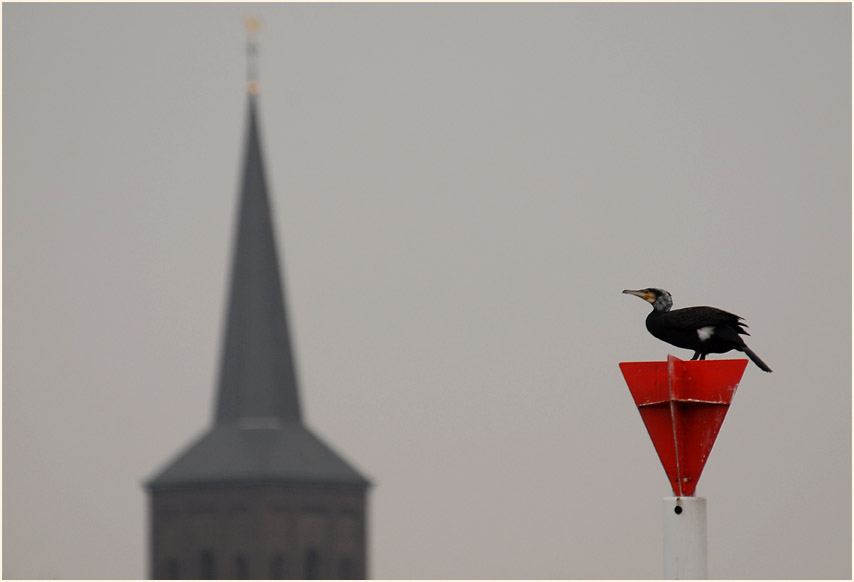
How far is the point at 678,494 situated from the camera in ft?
45.8

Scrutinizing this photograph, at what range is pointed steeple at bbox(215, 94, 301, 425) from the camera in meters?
142

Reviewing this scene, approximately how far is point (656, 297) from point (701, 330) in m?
0.50

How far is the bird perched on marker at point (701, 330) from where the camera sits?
560 inches

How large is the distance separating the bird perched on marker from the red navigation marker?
0.85 ft

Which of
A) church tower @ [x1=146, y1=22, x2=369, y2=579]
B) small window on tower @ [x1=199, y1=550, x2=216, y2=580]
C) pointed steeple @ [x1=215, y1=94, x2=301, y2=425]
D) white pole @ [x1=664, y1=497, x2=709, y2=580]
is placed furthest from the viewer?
church tower @ [x1=146, y1=22, x2=369, y2=579]

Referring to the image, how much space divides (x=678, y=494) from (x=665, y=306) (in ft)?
4.07

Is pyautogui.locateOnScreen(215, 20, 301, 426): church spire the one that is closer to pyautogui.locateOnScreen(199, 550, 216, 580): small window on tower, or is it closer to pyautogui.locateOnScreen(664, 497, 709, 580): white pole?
pyautogui.locateOnScreen(199, 550, 216, 580): small window on tower

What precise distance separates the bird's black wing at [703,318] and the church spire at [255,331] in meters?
127

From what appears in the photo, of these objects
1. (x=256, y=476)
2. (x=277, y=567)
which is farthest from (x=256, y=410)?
(x=277, y=567)

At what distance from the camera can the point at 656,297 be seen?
1468 centimetres

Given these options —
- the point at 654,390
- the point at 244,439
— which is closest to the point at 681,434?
the point at 654,390

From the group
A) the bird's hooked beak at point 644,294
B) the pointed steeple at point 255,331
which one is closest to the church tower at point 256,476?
the pointed steeple at point 255,331

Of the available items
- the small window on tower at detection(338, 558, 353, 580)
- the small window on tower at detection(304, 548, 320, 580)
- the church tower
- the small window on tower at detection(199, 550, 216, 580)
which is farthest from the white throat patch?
the small window on tower at detection(338, 558, 353, 580)

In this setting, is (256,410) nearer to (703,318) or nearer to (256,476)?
(256,476)
